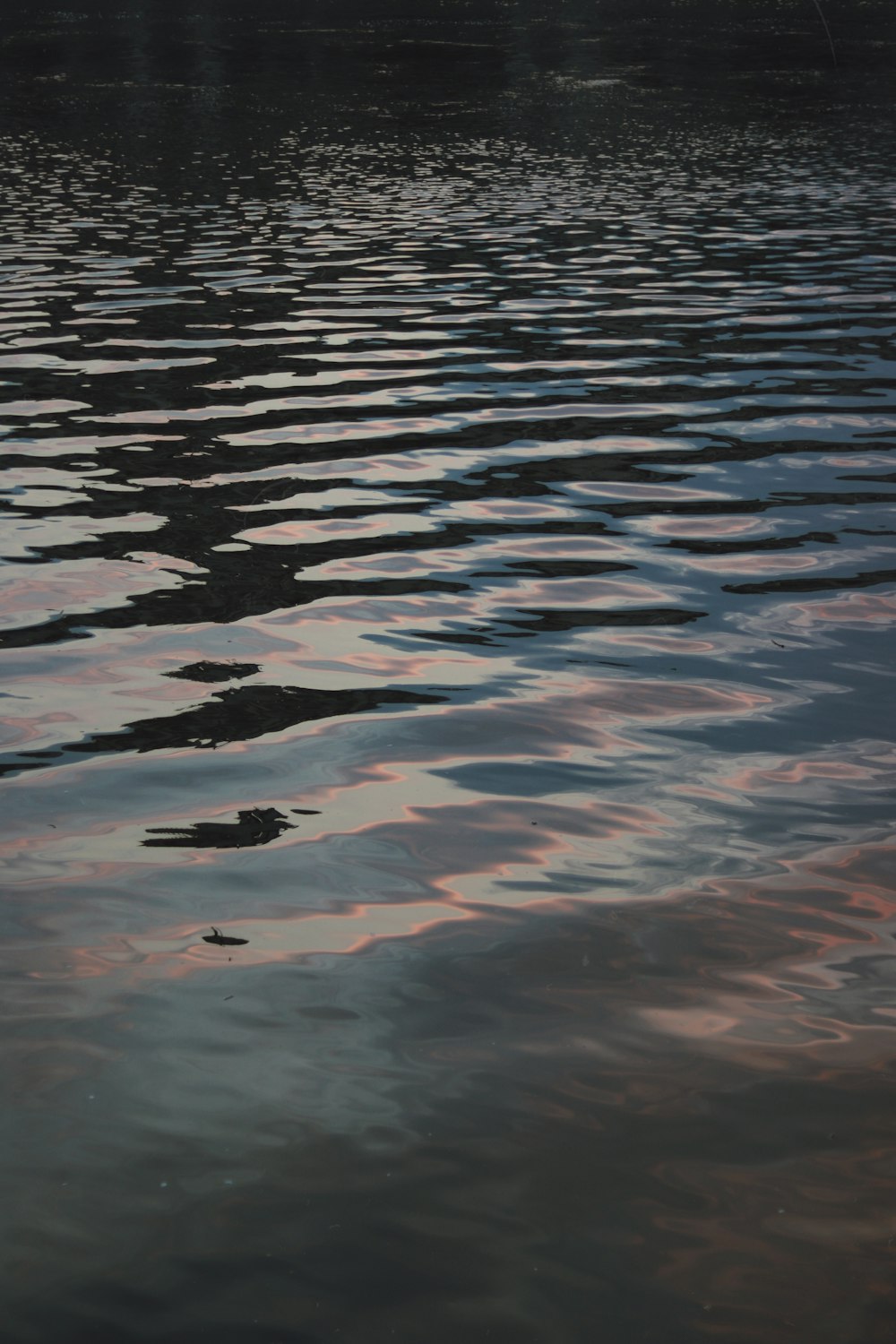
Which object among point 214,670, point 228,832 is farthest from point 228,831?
point 214,670

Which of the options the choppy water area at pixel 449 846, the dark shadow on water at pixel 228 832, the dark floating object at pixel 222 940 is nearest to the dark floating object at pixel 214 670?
the choppy water area at pixel 449 846

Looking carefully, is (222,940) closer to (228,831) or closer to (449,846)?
(228,831)

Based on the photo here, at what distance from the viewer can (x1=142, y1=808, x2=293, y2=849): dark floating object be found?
6.13 metres

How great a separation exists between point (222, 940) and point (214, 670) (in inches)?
107

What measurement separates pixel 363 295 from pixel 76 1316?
17.1 m

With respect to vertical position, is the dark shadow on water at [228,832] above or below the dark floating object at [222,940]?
above

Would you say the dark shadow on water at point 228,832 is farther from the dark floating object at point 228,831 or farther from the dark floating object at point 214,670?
the dark floating object at point 214,670

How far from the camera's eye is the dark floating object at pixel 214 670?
7.81m

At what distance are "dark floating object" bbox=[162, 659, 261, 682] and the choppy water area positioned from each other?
0.11 feet

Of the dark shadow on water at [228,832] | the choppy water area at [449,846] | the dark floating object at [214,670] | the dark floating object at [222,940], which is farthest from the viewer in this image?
the dark floating object at [214,670]

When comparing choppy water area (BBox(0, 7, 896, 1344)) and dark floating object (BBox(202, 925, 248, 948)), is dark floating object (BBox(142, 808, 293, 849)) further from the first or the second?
dark floating object (BBox(202, 925, 248, 948))

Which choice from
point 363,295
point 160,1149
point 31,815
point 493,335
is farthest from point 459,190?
point 160,1149

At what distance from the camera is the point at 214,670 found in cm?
790

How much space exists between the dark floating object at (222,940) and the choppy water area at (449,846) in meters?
0.06
